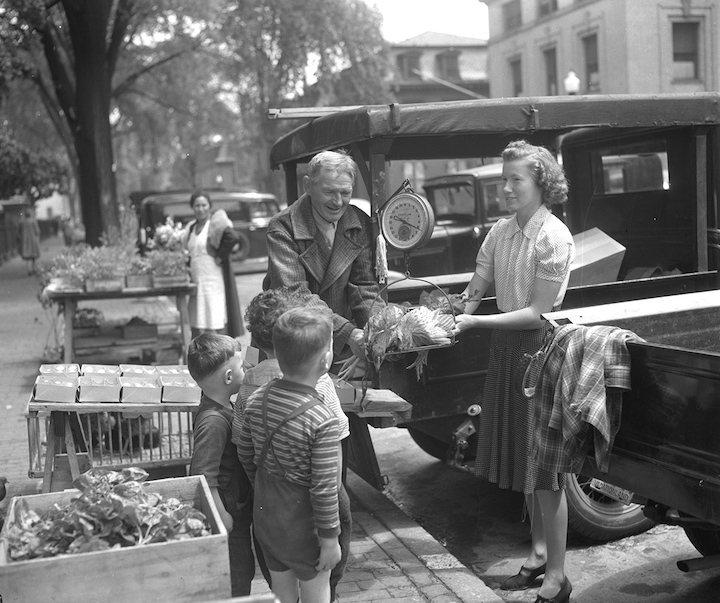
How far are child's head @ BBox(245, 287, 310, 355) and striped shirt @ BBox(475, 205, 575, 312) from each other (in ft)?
3.86

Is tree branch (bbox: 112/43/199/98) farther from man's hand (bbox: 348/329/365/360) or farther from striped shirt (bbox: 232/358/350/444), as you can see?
striped shirt (bbox: 232/358/350/444)

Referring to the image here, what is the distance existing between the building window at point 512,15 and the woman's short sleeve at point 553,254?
24491 millimetres

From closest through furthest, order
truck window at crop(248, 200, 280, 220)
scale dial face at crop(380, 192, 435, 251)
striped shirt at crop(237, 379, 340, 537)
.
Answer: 1. striped shirt at crop(237, 379, 340, 537)
2. scale dial face at crop(380, 192, 435, 251)
3. truck window at crop(248, 200, 280, 220)

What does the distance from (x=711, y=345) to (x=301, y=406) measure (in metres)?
2.22

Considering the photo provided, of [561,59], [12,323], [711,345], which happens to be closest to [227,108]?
[561,59]

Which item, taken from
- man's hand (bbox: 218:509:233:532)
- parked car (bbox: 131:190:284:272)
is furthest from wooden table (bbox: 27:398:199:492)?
parked car (bbox: 131:190:284:272)

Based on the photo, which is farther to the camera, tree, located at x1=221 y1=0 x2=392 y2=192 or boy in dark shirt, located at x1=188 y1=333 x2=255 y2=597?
tree, located at x1=221 y1=0 x2=392 y2=192

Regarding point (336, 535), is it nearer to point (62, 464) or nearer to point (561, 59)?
point (62, 464)

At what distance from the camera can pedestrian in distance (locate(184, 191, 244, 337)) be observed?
8.55m

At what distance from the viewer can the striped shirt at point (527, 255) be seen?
3893 millimetres

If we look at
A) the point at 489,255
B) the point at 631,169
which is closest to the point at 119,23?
the point at 631,169

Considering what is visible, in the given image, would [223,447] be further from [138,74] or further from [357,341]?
[138,74]

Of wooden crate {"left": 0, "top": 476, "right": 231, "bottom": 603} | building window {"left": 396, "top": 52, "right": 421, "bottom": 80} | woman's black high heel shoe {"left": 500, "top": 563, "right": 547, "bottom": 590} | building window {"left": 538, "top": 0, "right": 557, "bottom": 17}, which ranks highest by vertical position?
building window {"left": 396, "top": 52, "right": 421, "bottom": 80}

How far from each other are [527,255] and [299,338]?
62.8 inches
